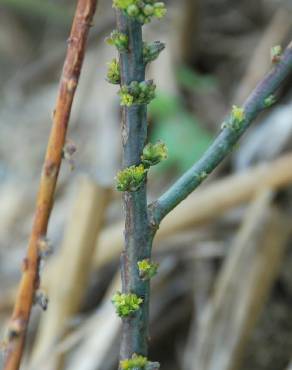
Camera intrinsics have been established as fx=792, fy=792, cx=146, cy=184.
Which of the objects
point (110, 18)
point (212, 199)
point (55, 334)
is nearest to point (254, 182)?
point (212, 199)

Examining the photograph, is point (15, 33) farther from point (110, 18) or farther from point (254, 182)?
point (254, 182)

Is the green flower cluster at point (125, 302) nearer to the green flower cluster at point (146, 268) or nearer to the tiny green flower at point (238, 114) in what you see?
the green flower cluster at point (146, 268)

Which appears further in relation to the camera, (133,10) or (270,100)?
(270,100)

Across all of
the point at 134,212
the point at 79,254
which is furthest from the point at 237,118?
the point at 79,254

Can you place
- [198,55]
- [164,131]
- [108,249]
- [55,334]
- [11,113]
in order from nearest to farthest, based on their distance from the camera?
1. [55,334]
2. [108,249]
3. [164,131]
4. [198,55]
5. [11,113]

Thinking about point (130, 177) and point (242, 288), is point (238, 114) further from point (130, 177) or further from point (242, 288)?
point (242, 288)
